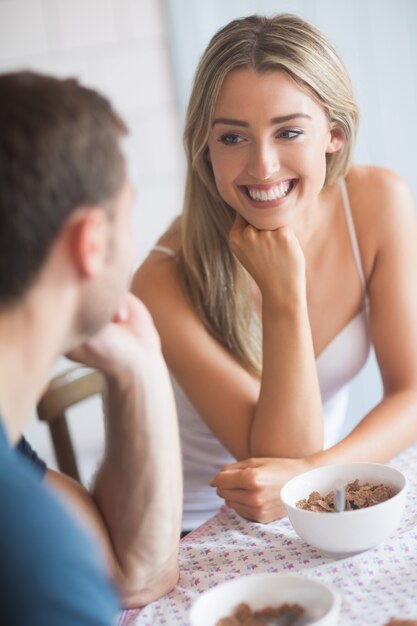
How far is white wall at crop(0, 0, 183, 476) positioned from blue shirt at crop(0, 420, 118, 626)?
7.73ft

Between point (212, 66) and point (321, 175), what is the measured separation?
263 mm

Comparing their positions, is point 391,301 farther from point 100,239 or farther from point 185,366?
point 100,239

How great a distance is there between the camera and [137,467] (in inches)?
41.1

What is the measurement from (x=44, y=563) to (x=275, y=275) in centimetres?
88

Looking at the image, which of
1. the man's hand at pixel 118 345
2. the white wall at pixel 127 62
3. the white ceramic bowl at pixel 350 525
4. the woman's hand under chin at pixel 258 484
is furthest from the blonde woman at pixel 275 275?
the white wall at pixel 127 62

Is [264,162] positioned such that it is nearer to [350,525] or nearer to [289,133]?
[289,133]

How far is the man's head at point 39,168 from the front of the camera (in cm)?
75

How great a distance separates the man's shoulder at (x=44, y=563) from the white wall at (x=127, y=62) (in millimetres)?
2356

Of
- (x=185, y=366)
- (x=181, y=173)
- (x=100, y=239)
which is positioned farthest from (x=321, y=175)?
(x=181, y=173)

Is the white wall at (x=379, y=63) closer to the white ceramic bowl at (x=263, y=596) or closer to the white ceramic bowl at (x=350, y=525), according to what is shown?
the white ceramic bowl at (x=350, y=525)

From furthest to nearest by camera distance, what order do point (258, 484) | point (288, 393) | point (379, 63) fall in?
point (379, 63)
point (288, 393)
point (258, 484)

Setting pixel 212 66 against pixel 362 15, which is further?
pixel 362 15

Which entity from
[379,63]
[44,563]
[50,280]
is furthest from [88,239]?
[379,63]

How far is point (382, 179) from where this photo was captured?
1.72 meters
